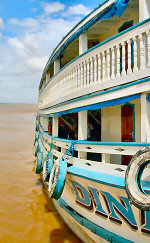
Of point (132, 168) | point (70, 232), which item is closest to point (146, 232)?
point (132, 168)

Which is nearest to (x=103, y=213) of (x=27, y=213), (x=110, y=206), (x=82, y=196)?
(x=110, y=206)

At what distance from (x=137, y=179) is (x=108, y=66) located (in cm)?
220

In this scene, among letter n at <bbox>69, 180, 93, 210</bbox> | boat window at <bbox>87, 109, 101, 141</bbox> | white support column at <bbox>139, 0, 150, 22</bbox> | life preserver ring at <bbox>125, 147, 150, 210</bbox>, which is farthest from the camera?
boat window at <bbox>87, 109, 101, 141</bbox>

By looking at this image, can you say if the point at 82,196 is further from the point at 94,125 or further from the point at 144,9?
the point at 94,125

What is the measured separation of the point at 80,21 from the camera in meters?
4.79

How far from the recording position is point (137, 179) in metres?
2.75

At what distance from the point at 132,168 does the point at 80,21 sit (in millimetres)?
3710

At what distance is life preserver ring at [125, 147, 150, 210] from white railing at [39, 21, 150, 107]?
1.32 m

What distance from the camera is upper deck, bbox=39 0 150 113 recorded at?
3.29 metres

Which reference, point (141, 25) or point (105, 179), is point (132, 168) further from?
point (141, 25)

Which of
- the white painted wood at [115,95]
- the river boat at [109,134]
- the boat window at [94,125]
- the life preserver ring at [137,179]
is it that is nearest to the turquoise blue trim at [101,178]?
the river boat at [109,134]

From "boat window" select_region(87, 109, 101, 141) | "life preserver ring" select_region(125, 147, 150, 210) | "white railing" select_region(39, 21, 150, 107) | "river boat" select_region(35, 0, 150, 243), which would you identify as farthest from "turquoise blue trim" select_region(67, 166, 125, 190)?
"boat window" select_region(87, 109, 101, 141)

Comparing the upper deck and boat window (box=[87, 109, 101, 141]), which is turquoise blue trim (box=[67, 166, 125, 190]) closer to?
the upper deck

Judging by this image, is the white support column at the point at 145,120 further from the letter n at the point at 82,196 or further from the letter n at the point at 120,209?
the letter n at the point at 82,196
